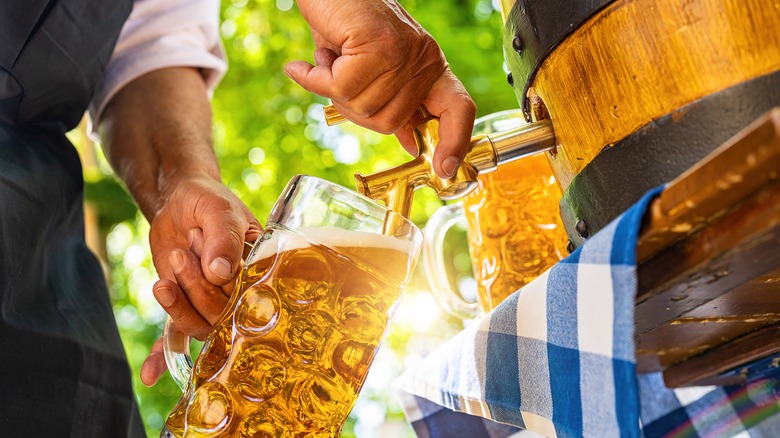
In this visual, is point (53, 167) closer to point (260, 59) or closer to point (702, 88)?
point (702, 88)

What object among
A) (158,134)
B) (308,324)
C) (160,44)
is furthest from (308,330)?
(160,44)

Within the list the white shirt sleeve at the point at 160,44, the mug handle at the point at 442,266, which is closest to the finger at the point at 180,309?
the mug handle at the point at 442,266

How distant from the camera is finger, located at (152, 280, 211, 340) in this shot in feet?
2.47

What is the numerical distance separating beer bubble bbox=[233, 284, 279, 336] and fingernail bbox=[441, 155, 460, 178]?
172mm

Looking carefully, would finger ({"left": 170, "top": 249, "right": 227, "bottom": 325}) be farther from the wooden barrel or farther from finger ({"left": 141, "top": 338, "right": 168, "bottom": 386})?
the wooden barrel

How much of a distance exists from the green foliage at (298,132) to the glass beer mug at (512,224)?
2335mm

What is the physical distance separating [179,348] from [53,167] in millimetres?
338

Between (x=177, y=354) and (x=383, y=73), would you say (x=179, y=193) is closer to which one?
(x=177, y=354)

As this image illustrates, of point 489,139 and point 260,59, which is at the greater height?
point 489,139

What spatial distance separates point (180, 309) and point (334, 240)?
0.24m

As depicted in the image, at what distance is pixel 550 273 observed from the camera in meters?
0.52

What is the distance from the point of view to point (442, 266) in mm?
1037

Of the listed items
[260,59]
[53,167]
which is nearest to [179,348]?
Result: [53,167]

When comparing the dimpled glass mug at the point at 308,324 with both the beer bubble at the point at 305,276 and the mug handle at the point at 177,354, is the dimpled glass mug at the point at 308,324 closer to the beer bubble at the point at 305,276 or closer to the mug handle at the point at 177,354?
the beer bubble at the point at 305,276
